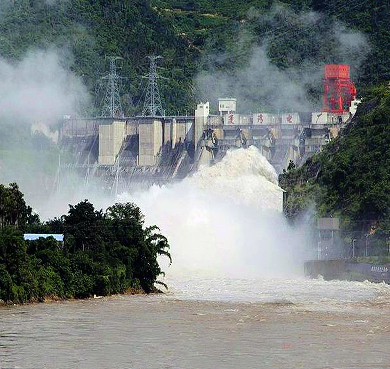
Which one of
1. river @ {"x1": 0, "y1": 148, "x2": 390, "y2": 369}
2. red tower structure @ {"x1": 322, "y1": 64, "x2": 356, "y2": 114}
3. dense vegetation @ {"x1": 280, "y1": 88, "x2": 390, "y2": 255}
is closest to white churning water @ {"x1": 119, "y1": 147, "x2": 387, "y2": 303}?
river @ {"x1": 0, "y1": 148, "x2": 390, "y2": 369}

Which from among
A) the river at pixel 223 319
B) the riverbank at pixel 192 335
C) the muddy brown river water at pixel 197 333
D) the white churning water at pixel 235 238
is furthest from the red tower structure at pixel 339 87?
the riverbank at pixel 192 335

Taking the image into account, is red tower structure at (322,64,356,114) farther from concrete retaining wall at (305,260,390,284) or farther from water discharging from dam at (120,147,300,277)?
concrete retaining wall at (305,260,390,284)

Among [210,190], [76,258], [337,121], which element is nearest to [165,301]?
[76,258]

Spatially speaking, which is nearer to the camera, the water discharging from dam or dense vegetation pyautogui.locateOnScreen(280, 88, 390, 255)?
dense vegetation pyautogui.locateOnScreen(280, 88, 390, 255)

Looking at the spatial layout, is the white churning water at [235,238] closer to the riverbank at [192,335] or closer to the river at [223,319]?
the river at [223,319]

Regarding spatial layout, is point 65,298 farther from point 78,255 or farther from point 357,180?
point 357,180

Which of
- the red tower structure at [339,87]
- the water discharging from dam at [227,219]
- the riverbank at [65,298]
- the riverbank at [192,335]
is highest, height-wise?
the red tower structure at [339,87]
